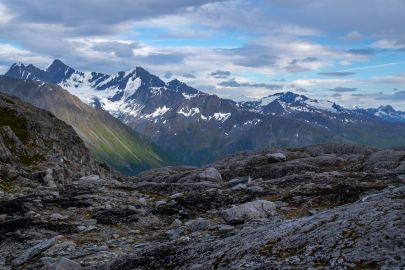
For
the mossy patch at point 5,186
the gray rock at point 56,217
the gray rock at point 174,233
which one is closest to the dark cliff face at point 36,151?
the mossy patch at point 5,186

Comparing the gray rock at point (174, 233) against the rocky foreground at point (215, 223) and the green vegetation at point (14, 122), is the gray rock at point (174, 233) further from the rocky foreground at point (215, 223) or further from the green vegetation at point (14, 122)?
the green vegetation at point (14, 122)

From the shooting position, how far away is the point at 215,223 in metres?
21.5

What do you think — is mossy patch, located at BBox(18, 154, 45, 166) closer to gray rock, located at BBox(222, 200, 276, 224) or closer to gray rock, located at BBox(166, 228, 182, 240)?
gray rock, located at BBox(166, 228, 182, 240)

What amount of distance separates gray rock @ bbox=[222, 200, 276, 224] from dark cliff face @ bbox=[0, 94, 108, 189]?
82.8 ft

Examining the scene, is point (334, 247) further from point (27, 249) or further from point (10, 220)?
point (10, 220)

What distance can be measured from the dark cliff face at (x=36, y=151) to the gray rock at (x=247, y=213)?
2523 cm

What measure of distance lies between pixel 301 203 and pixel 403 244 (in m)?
15.1

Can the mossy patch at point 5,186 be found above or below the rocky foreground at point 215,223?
below

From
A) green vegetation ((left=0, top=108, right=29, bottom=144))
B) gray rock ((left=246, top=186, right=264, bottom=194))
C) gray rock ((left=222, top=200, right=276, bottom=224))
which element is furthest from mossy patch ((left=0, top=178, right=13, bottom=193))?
green vegetation ((left=0, top=108, right=29, bottom=144))

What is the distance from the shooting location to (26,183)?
136 ft

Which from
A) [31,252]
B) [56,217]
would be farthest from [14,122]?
[31,252]

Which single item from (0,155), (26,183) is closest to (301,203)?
(26,183)

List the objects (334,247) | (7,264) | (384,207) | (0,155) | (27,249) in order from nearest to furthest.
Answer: (334,247)
(384,207)
(7,264)
(27,249)
(0,155)

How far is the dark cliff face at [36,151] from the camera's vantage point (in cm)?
4878
